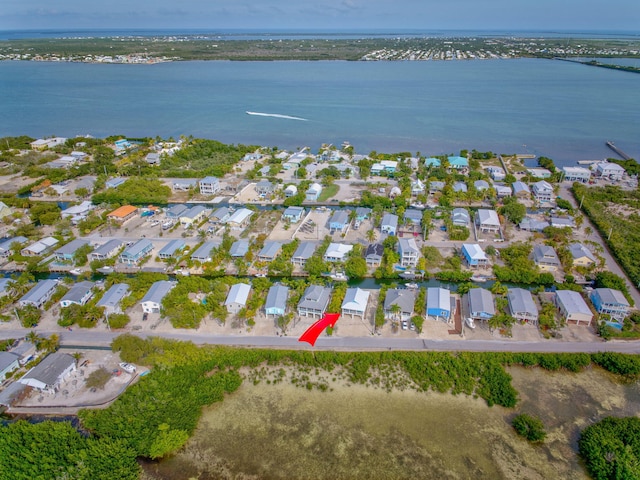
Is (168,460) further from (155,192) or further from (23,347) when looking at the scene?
(155,192)

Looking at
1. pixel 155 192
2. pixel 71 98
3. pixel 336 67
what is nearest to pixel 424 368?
pixel 155 192

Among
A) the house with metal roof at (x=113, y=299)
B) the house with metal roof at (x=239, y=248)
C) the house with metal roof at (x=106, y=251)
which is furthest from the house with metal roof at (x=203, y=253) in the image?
the house with metal roof at (x=106, y=251)

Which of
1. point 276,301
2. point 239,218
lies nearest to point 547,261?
point 276,301

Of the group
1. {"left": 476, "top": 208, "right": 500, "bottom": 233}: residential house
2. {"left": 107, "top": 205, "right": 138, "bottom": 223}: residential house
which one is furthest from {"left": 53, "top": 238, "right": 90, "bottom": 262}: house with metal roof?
{"left": 476, "top": 208, "right": 500, "bottom": 233}: residential house

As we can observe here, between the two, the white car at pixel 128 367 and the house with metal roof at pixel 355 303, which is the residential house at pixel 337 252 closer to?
the house with metal roof at pixel 355 303

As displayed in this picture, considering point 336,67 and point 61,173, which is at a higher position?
point 336,67
